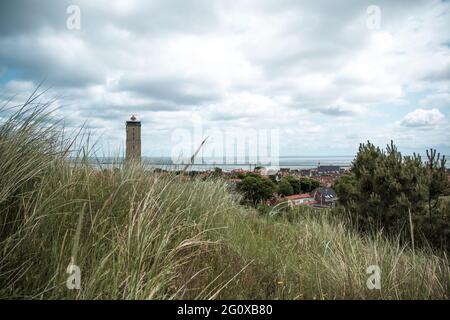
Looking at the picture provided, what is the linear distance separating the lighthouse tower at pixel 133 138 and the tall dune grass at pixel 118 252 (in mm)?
1105

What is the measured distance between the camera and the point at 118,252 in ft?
7.88

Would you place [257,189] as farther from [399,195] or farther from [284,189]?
[399,195]

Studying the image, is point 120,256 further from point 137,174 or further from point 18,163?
point 137,174

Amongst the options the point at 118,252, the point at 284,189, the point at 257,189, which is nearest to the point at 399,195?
the point at 257,189

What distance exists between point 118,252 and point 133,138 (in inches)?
148

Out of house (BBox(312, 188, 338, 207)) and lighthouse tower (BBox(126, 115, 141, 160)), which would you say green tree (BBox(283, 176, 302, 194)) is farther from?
lighthouse tower (BBox(126, 115, 141, 160))

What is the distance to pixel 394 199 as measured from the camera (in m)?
6.53

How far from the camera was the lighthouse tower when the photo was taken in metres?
5.01

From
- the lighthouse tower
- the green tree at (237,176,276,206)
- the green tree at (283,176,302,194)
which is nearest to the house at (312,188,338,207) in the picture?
the green tree at (283,176,302,194)

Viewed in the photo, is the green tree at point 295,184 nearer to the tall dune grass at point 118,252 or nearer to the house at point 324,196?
the house at point 324,196

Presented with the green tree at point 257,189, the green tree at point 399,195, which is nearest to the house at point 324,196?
the green tree at point 257,189

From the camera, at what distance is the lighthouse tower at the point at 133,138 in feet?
16.4
